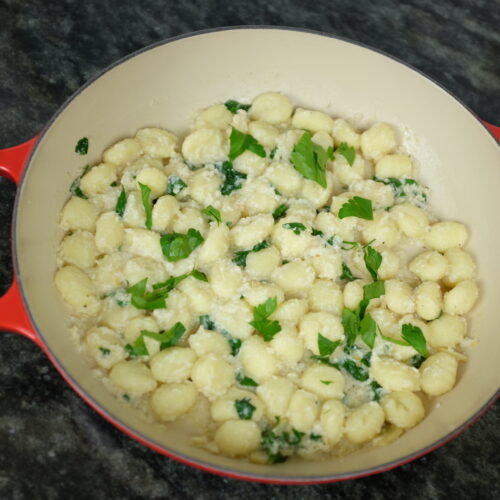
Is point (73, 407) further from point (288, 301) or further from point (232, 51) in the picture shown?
point (232, 51)

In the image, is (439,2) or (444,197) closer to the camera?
(444,197)

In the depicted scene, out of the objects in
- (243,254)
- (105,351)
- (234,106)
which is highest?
(234,106)

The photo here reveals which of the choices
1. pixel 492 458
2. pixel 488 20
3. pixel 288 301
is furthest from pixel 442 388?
pixel 488 20

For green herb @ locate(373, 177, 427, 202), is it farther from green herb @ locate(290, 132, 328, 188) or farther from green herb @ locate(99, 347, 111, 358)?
green herb @ locate(99, 347, 111, 358)

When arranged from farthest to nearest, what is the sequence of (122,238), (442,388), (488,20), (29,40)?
(488,20), (29,40), (122,238), (442,388)

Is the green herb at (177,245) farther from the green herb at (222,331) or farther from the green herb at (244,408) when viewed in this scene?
the green herb at (244,408)

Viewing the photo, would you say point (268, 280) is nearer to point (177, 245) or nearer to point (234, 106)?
point (177, 245)

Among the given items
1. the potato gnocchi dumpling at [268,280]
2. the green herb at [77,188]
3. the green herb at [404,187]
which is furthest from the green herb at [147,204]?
the green herb at [404,187]

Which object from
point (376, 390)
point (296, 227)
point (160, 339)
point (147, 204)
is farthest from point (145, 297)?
point (376, 390)
